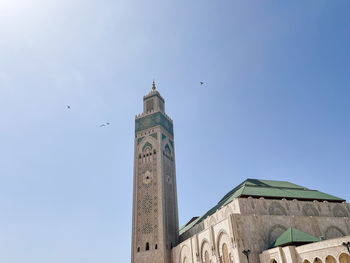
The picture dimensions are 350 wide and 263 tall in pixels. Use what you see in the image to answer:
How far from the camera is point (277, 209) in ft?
87.4

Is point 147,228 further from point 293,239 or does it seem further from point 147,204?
point 293,239

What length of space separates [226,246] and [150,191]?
16.3m

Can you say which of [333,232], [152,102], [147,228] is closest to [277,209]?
[333,232]

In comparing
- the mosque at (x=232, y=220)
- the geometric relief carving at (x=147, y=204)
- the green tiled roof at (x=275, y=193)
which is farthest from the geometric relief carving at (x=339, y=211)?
the geometric relief carving at (x=147, y=204)

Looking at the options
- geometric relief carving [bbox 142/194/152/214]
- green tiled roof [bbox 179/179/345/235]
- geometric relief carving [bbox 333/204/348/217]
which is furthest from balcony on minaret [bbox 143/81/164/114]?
geometric relief carving [bbox 333/204/348/217]

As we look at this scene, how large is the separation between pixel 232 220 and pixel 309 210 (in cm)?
1032

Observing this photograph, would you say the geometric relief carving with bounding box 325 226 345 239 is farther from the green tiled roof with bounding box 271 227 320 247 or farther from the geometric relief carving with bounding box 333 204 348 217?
the green tiled roof with bounding box 271 227 320 247

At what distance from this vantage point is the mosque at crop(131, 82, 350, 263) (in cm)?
2070

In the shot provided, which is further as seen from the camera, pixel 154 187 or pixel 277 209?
pixel 154 187

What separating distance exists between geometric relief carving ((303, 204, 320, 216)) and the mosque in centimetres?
10

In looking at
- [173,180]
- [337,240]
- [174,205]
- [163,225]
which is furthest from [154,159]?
[337,240]

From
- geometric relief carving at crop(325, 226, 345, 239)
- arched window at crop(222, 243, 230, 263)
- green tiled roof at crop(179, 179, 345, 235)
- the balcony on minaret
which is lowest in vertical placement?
arched window at crop(222, 243, 230, 263)

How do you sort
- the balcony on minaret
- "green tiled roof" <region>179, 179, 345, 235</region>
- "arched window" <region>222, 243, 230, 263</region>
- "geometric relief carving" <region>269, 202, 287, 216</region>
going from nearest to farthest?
1. "arched window" <region>222, 243, 230, 263</region>
2. "geometric relief carving" <region>269, 202, 287, 216</region>
3. "green tiled roof" <region>179, 179, 345, 235</region>
4. the balcony on minaret

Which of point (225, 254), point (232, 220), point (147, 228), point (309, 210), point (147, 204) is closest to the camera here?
point (232, 220)
